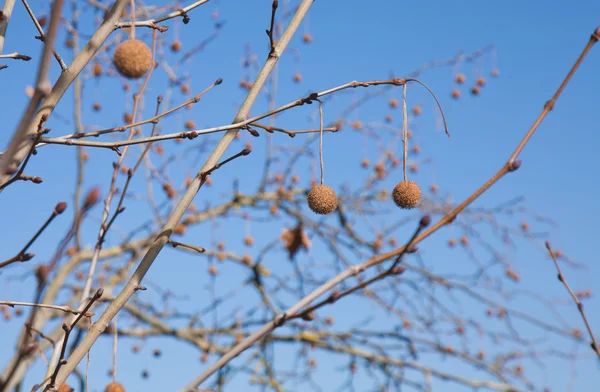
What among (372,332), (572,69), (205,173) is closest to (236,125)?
(205,173)

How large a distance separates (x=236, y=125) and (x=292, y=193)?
4.12m

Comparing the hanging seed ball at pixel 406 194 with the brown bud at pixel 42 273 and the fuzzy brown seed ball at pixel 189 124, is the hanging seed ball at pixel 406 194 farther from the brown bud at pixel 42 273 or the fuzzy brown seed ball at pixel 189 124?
the fuzzy brown seed ball at pixel 189 124

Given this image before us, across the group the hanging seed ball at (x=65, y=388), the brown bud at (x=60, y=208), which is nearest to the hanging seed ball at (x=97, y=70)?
the hanging seed ball at (x=65, y=388)

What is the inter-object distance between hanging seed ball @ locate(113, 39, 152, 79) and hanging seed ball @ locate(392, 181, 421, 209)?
0.59 meters

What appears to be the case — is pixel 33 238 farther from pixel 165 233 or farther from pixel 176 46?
pixel 176 46

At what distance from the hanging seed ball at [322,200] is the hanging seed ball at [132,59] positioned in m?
0.44

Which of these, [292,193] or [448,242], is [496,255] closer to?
[448,242]

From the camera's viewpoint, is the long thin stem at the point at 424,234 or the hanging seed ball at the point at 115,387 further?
the hanging seed ball at the point at 115,387

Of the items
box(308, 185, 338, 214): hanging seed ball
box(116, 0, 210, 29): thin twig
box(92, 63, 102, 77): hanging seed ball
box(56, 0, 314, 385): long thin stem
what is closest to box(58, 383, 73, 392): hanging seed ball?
box(56, 0, 314, 385): long thin stem

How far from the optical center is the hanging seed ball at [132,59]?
1.33 m

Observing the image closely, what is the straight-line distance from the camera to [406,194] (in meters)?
1.37

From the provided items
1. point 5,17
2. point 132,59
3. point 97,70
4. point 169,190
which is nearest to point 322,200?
point 132,59

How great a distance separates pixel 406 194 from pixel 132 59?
24.9 inches

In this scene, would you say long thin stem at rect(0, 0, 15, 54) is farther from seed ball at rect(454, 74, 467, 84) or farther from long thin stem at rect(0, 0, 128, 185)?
seed ball at rect(454, 74, 467, 84)
